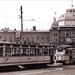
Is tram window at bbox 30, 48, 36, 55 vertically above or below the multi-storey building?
below

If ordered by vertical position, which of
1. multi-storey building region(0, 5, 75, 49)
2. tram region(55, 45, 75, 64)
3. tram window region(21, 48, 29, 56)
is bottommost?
tram region(55, 45, 75, 64)

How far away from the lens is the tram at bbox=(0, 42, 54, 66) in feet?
70.6

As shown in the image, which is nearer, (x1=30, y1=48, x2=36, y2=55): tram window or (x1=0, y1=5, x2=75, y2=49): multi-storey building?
(x1=30, y1=48, x2=36, y2=55): tram window

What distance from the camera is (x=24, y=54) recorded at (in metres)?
23.4

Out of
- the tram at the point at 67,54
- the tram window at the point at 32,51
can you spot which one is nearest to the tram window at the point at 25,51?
the tram window at the point at 32,51

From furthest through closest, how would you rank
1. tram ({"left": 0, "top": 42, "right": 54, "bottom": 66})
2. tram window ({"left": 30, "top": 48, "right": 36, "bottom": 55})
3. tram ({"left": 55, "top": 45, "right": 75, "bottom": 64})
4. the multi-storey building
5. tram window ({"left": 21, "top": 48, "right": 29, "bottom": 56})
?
the multi-storey building
tram ({"left": 55, "top": 45, "right": 75, "bottom": 64})
tram window ({"left": 30, "top": 48, "right": 36, "bottom": 55})
tram window ({"left": 21, "top": 48, "right": 29, "bottom": 56})
tram ({"left": 0, "top": 42, "right": 54, "bottom": 66})

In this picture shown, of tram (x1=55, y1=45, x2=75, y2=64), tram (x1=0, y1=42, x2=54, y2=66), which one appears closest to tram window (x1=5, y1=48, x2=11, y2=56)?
tram (x1=0, y1=42, x2=54, y2=66)

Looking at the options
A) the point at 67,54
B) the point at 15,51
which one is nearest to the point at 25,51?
the point at 15,51

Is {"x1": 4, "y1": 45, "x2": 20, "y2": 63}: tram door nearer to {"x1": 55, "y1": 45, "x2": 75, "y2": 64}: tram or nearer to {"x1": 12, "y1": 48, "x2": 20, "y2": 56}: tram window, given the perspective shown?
{"x1": 12, "y1": 48, "x2": 20, "y2": 56}: tram window

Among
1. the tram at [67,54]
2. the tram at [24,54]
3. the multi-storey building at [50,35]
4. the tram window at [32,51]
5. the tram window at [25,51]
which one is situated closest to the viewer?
the tram at [24,54]

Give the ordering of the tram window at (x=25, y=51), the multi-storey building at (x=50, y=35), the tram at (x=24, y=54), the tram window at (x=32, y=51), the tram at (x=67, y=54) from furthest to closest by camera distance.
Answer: the multi-storey building at (x=50, y=35) < the tram at (x=67, y=54) < the tram window at (x=32, y=51) < the tram window at (x=25, y=51) < the tram at (x=24, y=54)

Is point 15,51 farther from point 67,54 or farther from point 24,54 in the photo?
point 67,54

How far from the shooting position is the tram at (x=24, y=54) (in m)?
21.5

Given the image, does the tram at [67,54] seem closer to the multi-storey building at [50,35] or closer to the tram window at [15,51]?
the tram window at [15,51]
